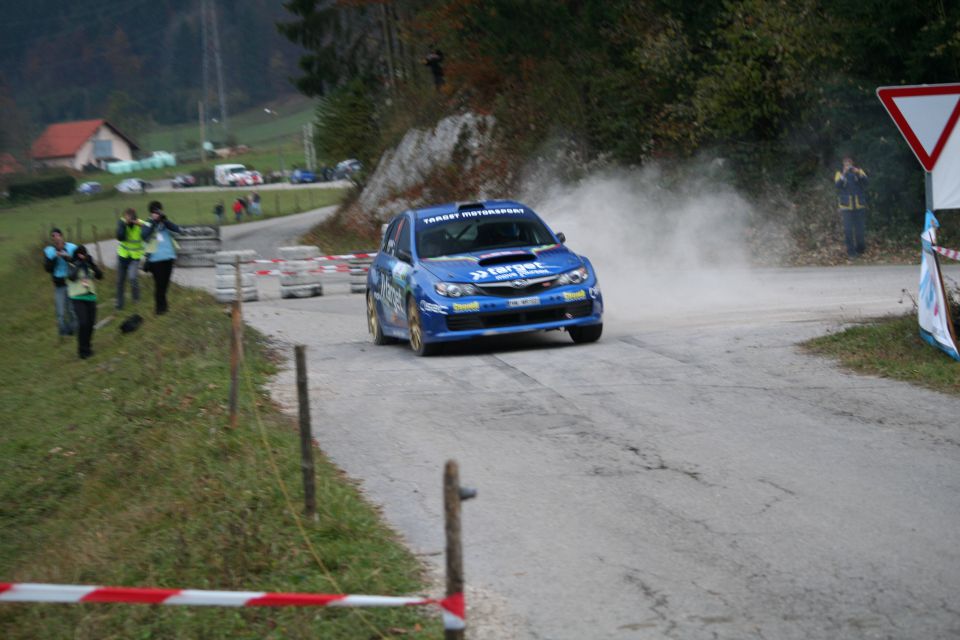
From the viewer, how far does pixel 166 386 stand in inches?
561

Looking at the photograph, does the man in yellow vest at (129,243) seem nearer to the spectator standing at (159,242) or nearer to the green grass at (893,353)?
the spectator standing at (159,242)

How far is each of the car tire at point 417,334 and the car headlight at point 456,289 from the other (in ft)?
1.41

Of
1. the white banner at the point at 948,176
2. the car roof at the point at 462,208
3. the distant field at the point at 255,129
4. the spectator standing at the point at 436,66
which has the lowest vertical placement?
the car roof at the point at 462,208

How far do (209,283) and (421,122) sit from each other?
14.3 meters

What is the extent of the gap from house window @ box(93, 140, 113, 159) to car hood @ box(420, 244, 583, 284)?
157 m

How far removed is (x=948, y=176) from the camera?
11.2m

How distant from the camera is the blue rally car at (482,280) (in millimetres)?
13500

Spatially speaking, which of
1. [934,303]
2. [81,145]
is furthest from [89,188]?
[934,303]

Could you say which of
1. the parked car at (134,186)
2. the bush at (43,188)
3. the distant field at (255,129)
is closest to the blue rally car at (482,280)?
the bush at (43,188)

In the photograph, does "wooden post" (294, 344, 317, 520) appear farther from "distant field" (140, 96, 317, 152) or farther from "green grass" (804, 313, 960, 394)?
"distant field" (140, 96, 317, 152)

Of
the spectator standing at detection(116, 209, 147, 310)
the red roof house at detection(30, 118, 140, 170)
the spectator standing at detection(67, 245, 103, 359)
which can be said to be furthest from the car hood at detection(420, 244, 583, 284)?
the red roof house at detection(30, 118, 140, 170)

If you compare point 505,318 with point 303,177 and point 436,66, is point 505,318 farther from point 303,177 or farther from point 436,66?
point 303,177

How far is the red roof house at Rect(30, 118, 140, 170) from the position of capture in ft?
513

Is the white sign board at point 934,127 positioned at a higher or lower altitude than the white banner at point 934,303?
higher
